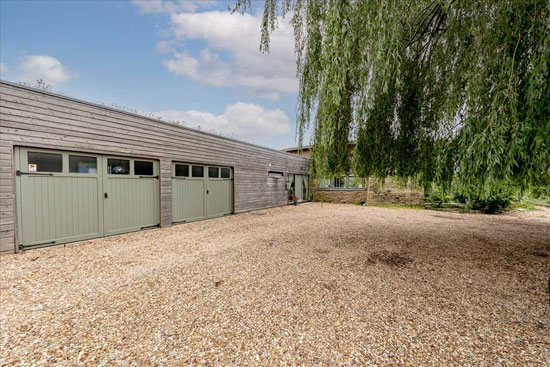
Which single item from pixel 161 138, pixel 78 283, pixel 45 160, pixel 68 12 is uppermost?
pixel 68 12

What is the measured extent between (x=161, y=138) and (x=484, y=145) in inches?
263

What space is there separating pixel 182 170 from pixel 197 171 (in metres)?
0.56

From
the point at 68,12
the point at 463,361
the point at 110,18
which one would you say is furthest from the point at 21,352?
the point at 110,18

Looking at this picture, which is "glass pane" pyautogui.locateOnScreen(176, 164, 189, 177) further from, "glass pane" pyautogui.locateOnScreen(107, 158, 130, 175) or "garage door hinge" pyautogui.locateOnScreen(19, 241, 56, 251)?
"garage door hinge" pyautogui.locateOnScreen(19, 241, 56, 251)

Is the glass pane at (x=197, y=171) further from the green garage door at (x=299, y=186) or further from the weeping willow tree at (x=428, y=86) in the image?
the green garage door at (x=299, y=186)

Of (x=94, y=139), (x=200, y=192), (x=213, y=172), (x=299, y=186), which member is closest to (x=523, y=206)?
(x=299, y=186)

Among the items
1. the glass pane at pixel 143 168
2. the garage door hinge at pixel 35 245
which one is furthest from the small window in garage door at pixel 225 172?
the garage door hinge at pixel 35 245

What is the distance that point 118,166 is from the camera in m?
5.26

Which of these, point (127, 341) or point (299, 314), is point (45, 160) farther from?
point (299, 314)

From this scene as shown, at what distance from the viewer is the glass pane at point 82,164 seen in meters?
4.51

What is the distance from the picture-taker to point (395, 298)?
2492 millimetres

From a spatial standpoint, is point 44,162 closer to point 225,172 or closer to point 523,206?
point 225,172

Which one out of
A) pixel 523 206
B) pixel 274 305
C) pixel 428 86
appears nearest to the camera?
pixel 274 305

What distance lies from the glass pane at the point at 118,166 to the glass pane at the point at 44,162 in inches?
33.3
